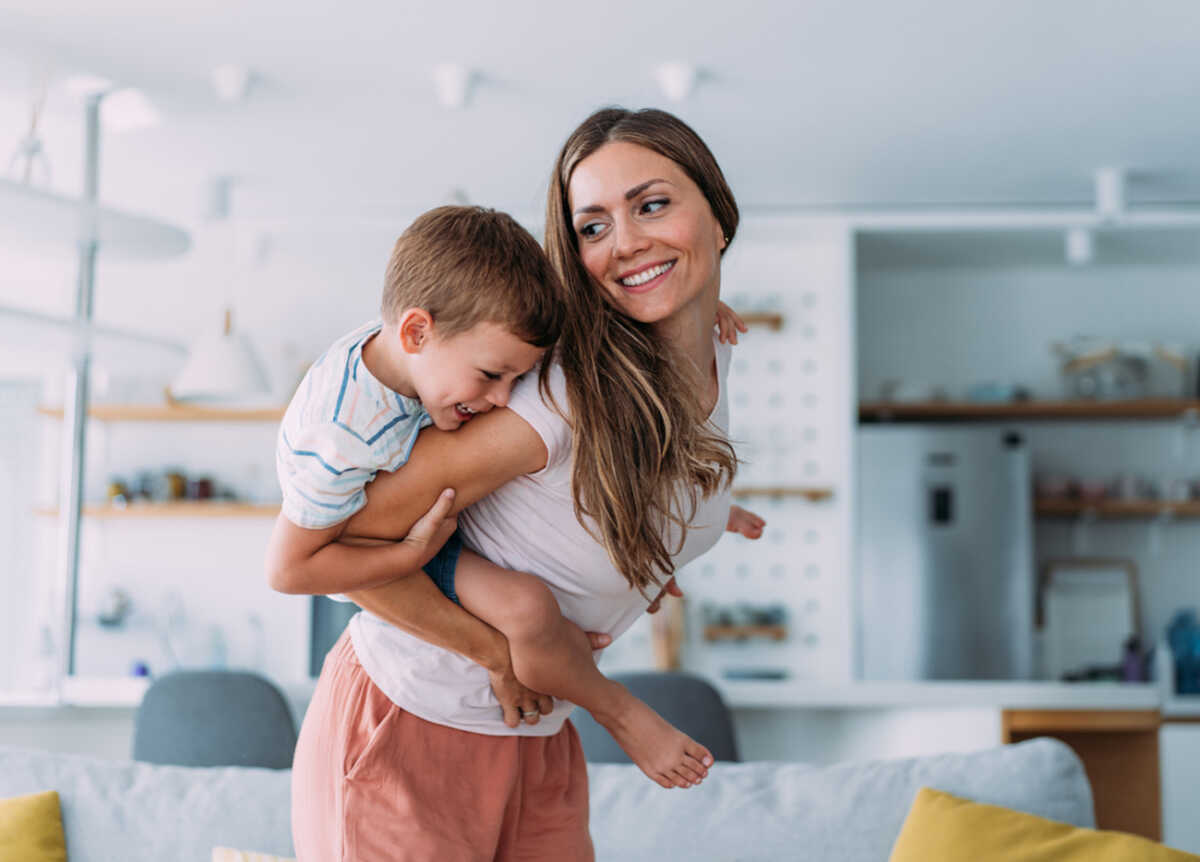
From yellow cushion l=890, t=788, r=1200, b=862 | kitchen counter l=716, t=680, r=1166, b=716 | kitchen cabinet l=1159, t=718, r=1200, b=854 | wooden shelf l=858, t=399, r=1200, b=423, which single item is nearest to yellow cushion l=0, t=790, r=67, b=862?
yellow cushion l=890, t=788, r=1200, b=862

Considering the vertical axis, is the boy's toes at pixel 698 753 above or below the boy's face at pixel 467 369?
below

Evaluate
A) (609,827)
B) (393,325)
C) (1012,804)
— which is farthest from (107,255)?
(1012,804)

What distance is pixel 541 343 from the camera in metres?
1.12

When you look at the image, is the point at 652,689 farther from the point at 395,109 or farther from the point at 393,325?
the point at 395,109

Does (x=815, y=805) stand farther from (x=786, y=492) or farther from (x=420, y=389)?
(x=786, y=492)

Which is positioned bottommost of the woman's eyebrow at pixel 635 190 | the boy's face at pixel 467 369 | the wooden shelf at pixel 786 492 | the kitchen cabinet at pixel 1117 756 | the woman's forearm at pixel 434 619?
the kitchen cabinet at pixel 1117 756

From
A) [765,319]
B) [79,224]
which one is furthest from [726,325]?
[765,319]

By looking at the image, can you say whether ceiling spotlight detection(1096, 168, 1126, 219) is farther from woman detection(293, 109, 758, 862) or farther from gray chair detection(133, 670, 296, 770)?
woman detection(293, 109, 758, 862)

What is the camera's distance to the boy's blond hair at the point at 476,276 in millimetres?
1097

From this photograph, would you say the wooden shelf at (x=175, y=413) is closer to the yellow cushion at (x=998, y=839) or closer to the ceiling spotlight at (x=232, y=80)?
the ceiling spotlight at (x=232, y=80)

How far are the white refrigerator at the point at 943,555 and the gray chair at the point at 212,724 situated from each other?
3.02 metres

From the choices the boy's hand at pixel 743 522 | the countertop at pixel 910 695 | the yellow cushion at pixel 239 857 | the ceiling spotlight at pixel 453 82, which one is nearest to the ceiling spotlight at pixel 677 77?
the ceiling spotlight at pixel 453 82

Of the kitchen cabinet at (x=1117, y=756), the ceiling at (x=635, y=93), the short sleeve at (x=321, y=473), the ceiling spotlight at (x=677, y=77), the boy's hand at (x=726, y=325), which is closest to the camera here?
the short sleeve at (x=321, y=473)

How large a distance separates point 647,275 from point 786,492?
13.3ft
